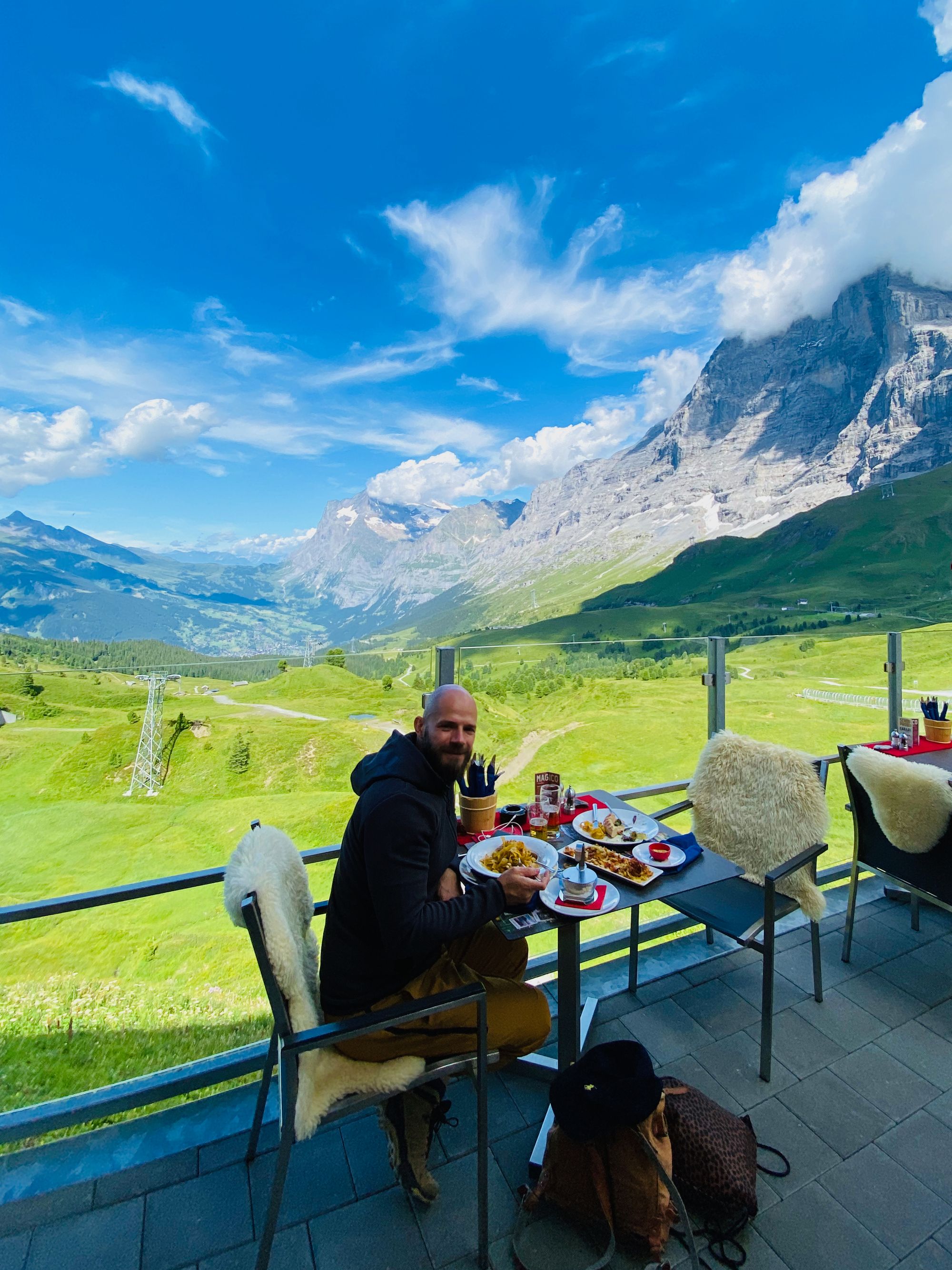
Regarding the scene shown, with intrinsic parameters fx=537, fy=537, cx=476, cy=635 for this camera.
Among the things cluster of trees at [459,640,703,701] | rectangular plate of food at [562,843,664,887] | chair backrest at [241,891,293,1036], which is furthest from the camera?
cluster of trees at [459,640,703,701]

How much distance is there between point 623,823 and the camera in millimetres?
2314

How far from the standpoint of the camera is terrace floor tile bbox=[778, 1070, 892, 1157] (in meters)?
1.96

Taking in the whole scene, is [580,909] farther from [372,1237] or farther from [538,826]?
[372,1237]

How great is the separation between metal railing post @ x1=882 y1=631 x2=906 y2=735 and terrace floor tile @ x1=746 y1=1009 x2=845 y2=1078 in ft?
9.41

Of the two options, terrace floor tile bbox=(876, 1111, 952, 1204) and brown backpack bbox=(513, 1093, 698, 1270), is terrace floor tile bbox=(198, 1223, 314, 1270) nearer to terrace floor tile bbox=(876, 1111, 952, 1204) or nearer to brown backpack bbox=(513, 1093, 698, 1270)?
brown backpack bbox=(513, 1093, 698, 1270)

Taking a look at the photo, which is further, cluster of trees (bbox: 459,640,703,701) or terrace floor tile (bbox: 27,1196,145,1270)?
cluster of trees (bbox: 459,640,703,701)

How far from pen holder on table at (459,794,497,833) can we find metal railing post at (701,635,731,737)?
205 centimetres

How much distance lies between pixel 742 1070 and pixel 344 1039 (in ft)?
6.41

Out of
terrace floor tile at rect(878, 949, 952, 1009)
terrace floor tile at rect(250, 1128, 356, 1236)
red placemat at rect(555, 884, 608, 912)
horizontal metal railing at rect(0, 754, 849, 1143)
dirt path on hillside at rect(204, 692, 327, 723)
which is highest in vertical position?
dirt path on hillside at rect(204, 692, 327, 723)

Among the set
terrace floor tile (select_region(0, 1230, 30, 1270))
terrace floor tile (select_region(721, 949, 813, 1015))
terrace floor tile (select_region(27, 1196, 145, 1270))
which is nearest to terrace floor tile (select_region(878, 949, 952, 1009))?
terrace floor tile (select_region(721, 949, 813, 1015))

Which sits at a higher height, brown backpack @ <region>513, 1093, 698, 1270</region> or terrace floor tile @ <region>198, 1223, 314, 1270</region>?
brown backpack @ <region>513, 1093, 698, 1270</region>

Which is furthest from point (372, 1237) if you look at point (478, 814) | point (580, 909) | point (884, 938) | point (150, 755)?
point (150, 755)

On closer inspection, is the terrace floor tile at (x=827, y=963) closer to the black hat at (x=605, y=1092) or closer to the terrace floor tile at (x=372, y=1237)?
the black hat at (x=605, y=1092)

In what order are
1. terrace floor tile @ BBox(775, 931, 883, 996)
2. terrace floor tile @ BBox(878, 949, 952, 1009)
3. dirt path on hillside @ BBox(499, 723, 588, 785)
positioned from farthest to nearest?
dirt path on hillside @ BBox(499, 723, 588, 785) → terrace floor tile @ BBox(775, 931, 883, 996) → terrace floor tile @ BBox(878, 949, 952, 1009)
